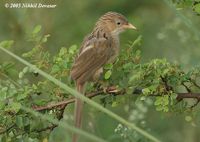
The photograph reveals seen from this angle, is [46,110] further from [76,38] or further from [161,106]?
[76,38]

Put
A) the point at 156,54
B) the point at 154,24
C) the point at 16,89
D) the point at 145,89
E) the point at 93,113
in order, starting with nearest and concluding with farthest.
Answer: the point at 145,89 → the point at 16,89 → the point at 93,113 → the point at 156,54 → the point at 154,24

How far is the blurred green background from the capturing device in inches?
299

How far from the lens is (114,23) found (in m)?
7.20

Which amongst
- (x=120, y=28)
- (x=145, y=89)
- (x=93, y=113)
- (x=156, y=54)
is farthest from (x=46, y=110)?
(x=156, y=54)

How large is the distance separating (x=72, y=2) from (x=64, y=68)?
4290 millimetres

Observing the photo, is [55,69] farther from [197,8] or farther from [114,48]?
[114,48]

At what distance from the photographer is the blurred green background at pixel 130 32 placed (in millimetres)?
7602

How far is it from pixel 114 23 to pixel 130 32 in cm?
182

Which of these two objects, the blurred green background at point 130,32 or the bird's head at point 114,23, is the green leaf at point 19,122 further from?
the bird's head at point 114,23

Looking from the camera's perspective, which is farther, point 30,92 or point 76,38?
point 76,38

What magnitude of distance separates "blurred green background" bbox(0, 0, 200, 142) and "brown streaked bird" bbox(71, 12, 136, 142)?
333mm

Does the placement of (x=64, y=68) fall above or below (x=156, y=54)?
above

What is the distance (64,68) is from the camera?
211 inches

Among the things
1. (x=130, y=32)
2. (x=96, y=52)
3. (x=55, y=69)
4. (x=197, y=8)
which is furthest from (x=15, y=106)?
(x=130, y=32)
